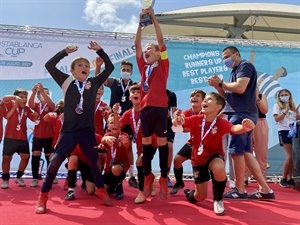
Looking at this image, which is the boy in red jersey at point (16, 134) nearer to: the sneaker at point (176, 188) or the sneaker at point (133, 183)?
the sneaker at point (133, 183)

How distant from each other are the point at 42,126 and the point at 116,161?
1504 millimetres

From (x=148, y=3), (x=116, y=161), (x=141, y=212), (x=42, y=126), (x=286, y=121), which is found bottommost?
(x=141, y=212)

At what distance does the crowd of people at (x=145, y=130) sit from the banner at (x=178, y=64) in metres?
1.06

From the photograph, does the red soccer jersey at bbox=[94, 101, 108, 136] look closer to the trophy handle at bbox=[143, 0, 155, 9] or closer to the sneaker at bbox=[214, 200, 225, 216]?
the trophy handle at bbox=[143, 0, 155, 9]

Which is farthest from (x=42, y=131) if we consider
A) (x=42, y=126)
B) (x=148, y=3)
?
(x=148, y=3)

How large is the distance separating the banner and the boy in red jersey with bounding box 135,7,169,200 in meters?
2.32

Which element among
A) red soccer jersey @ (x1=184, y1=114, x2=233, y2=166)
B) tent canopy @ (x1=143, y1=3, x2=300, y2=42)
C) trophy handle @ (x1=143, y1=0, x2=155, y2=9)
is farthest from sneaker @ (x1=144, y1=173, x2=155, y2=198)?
tent canopy @ (x1=143, y1=3, x2=300, y2=42)

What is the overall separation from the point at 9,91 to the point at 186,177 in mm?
3218

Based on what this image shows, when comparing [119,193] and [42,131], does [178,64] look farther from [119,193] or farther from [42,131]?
[119,193]

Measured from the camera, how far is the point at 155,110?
10.3 ft

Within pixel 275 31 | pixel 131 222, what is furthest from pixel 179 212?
pixel 275 31

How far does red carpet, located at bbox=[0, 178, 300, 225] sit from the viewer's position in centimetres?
251

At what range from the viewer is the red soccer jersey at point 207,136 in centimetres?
296

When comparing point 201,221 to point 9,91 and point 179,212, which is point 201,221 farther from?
point 9,91
